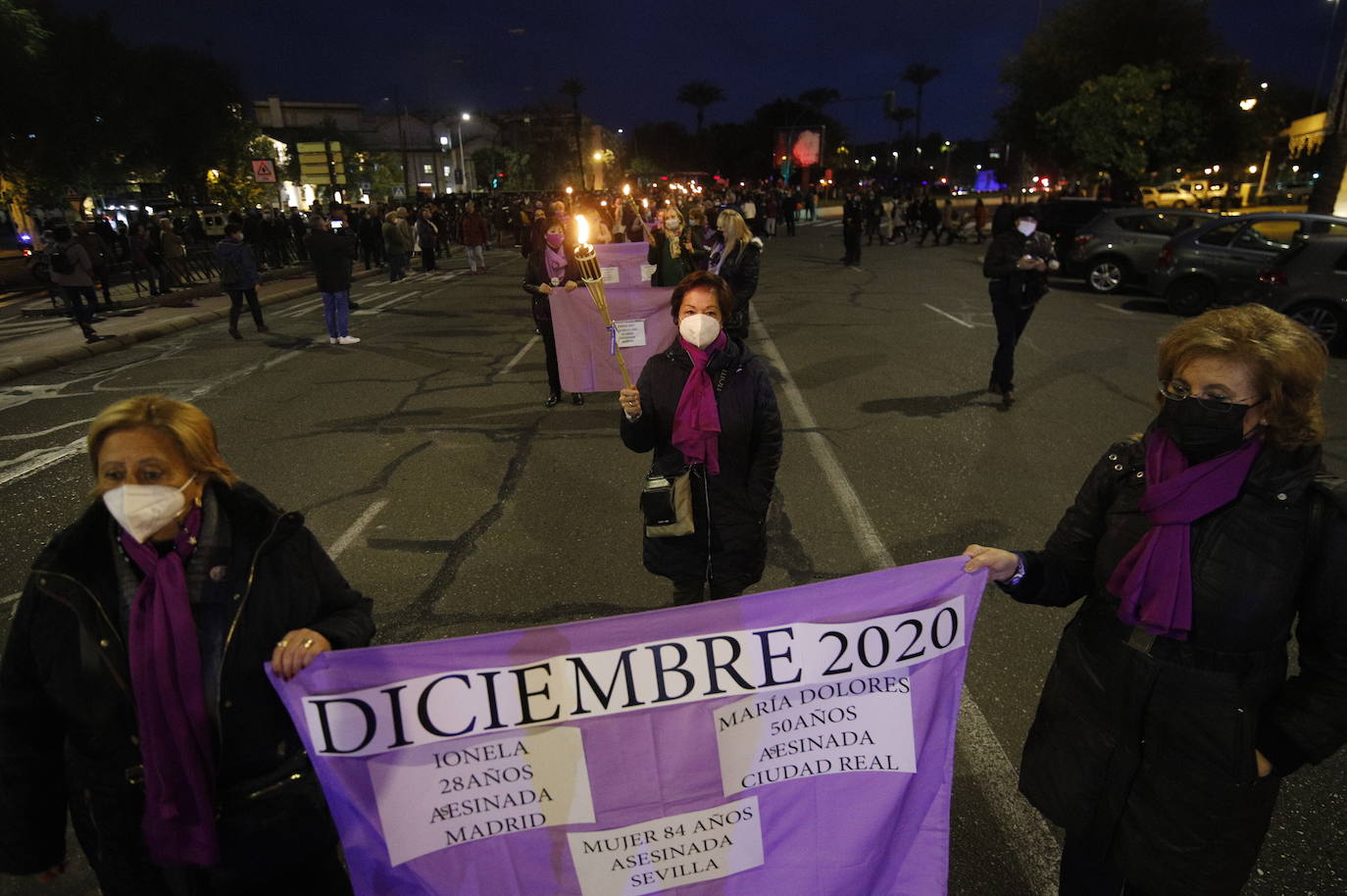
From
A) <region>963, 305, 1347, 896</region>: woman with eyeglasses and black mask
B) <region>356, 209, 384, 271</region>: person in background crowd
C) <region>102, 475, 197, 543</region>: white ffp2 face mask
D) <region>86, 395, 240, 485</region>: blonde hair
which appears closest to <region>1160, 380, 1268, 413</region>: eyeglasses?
<region>963, 305, 1347, 896</region>: woman with eyeglasses and black mask

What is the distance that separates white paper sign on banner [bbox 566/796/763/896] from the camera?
2.12 m

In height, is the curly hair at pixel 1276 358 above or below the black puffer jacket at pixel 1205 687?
above

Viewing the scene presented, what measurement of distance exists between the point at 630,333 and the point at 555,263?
3.55 feet

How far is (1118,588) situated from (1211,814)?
55 centimetres

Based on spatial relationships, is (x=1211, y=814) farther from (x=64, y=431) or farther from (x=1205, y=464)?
(x=64, y=431)

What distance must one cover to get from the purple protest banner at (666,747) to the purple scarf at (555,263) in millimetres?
6633

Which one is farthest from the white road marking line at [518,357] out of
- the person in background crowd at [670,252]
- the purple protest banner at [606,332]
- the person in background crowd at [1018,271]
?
the person in background crowd at [1018,271]

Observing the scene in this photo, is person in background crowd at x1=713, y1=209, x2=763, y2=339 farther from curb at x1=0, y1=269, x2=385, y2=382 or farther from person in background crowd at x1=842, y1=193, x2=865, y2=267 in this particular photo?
person in background crowd at x1=842, y1=193, x2=865, y2=267

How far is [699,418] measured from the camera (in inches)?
121

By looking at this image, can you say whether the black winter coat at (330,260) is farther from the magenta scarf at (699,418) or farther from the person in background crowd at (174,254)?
the magenta scarf at (699,418)

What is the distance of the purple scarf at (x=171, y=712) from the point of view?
1771mm

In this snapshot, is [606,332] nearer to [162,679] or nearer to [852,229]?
[162,679]

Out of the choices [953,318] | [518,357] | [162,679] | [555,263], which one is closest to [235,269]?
[518,357]

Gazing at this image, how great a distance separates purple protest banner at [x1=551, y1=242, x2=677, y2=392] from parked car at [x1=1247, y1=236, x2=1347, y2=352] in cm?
817
